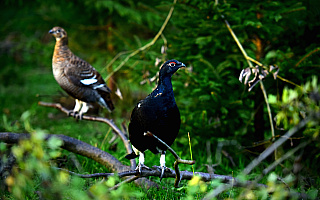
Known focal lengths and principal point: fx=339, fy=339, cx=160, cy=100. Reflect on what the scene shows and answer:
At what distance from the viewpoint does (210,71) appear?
15.3ft

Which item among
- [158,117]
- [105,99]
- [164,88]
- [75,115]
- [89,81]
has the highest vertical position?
[164,88]

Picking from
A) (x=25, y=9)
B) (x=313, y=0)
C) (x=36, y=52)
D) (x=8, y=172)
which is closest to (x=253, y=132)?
(x=313, y=0)

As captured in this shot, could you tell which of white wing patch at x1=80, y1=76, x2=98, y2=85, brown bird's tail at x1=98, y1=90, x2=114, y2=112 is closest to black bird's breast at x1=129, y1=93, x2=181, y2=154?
white wing patch at x1=80, y1=76, x2=98, y2=85

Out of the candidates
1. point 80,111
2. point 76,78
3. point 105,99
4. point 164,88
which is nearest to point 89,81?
point 76,78

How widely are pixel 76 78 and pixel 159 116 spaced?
2.30 m

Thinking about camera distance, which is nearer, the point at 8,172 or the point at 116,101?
the point at 8,172

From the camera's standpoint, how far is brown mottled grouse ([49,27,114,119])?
4.79 m

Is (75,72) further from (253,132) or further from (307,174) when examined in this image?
(307,174)

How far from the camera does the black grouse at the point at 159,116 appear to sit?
9.52 ft

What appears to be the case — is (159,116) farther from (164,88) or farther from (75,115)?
(75,115)

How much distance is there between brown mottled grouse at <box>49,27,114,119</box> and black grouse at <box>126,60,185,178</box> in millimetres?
1910

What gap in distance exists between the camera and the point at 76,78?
481cm

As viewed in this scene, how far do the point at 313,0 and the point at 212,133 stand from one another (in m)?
2.22

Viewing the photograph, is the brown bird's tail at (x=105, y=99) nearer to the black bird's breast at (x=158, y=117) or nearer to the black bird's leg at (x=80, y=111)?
the black bird's leg at (x=80, y=111)
